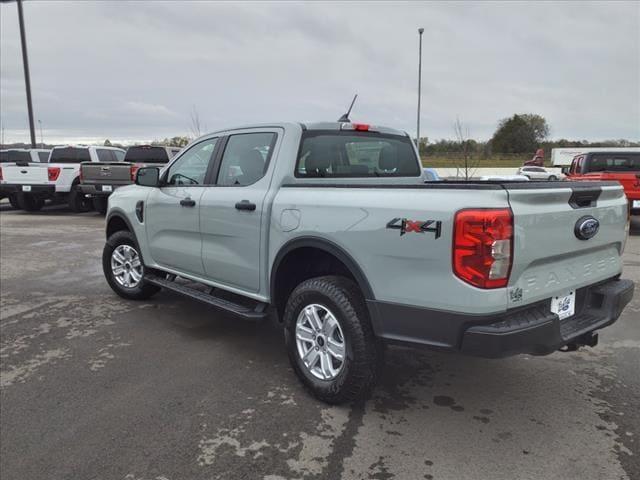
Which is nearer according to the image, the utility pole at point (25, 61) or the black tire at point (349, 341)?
the black tire at point (349, 341)

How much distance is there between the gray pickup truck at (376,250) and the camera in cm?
263

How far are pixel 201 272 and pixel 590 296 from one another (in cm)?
300

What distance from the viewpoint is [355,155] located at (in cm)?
429

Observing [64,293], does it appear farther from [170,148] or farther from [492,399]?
[170,148]

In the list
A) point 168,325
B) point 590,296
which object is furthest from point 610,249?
point 168,325

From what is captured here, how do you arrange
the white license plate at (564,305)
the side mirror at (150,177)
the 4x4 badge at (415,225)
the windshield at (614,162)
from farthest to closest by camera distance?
1. the windshield at (614,162)
2. the side mirror at (150,177)
3. the white license plate at (564,305)
4. the 4x4 badge at (415,225)

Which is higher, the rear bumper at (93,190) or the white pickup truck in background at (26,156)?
the white pickup truck in background at (26,156)

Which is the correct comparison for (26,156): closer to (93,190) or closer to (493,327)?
(93,190)

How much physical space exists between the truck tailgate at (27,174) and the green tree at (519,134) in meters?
59.3

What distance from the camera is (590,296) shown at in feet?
10.7

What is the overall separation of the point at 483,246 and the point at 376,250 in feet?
2.02

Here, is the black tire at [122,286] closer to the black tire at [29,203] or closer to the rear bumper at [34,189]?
the rear bumper at [34,189]

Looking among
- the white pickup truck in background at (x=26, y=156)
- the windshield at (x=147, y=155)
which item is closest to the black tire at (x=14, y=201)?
the white pickup truck in background at (x=26, y=156)

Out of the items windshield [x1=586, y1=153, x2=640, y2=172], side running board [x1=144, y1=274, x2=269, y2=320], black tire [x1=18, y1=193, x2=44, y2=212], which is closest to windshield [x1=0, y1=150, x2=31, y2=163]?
black tire [x1=18, y1=193, x2=44, y2=212]
